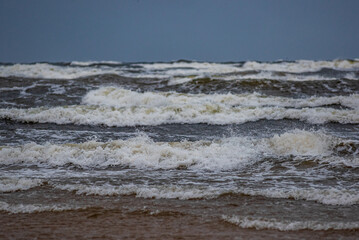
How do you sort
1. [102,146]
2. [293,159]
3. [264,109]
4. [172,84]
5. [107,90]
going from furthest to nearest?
[172,84] < [107,90] < [264,109] < [102,146] < [293,159]

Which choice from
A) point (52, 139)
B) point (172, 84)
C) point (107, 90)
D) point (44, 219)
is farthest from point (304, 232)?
point (172, 84)

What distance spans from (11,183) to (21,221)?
1692 millimetres

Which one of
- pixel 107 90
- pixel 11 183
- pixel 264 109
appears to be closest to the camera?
pixel 11 183

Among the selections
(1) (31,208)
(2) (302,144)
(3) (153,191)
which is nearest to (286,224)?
(3) (153,191)

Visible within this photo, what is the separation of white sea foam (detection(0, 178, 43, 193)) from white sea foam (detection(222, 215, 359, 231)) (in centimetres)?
303

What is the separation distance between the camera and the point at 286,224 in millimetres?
3680

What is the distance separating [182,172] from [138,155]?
4.04ft

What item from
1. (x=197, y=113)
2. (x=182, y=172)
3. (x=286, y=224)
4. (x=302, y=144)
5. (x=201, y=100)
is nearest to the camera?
(x=286, y=224)

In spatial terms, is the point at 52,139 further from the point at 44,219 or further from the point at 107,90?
the point at 107,90

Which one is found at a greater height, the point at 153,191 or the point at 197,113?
the point at 197,113

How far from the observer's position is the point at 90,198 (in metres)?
4.83

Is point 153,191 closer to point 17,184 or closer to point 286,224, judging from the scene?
point 286,224

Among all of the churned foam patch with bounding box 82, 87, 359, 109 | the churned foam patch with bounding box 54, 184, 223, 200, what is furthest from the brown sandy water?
the churned foam patch with bounding box 82, 87, 359, 109

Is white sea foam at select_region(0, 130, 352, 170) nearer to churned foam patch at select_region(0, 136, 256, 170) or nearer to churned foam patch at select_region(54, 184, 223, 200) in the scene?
churned foam patch at select_region(0, 136, 256, 170)
